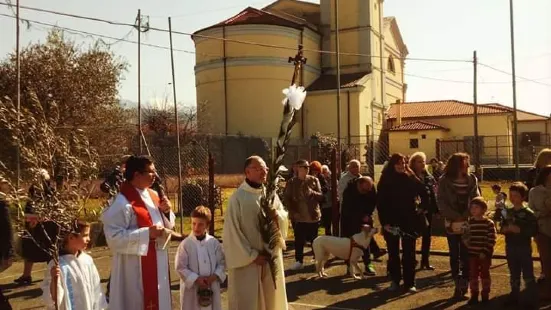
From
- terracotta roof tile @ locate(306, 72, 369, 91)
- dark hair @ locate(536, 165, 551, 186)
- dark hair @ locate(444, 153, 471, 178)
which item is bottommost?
dark hair @ locate(536, 165, 551, 186)

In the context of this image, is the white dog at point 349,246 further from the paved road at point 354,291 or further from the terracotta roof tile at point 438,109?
the terracotta roof tile at point 438,109

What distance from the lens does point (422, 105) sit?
5294cm

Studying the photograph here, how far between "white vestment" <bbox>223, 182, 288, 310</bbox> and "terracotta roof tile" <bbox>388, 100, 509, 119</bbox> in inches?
1700

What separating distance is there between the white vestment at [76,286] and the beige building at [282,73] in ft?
111

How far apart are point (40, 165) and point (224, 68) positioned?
36437 mm

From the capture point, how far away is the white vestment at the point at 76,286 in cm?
493

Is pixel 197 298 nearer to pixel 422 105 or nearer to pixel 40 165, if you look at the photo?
pixel 40 165

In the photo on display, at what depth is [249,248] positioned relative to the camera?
5.42m

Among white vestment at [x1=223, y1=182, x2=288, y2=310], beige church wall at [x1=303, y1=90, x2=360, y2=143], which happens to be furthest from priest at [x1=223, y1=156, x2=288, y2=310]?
beige church wall at [x1=303, y1=90, x2=360, y2=143]

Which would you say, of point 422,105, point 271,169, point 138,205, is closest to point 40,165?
point 138,205

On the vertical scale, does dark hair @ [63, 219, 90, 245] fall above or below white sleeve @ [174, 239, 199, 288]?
above

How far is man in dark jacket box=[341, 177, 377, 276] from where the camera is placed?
30.6 feet

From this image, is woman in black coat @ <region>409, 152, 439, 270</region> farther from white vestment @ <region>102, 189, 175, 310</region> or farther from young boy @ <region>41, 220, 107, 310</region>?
young boy @ <region>41, 220, 107, 310</region>

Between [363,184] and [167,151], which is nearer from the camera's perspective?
[363,184]
